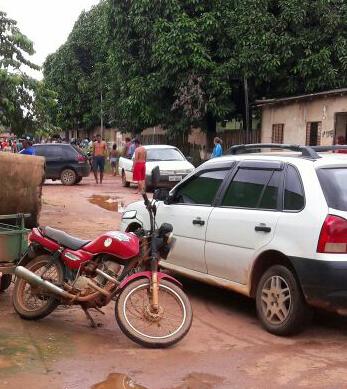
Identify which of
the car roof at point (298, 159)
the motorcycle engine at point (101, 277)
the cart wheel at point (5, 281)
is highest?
the car roof at point (298, 159)

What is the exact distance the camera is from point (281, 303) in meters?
5.17

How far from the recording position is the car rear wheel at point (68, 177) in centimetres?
2262

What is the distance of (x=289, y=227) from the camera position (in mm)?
5082

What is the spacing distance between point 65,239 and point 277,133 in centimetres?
1741

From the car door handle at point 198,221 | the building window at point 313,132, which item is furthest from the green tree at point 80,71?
the car door handle at point 198,221

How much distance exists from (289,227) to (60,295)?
204 cm

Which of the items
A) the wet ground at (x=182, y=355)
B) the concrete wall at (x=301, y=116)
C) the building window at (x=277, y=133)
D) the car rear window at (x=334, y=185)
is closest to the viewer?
the wet ground at (x=182, y=355)

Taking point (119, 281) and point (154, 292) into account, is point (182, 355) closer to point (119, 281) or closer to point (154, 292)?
point (154, 292)

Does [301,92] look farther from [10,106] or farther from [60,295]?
[60,295]

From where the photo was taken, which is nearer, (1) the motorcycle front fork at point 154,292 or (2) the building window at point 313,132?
(1) the motorcycle front fork at point 154,292

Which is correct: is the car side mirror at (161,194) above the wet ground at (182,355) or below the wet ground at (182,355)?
above

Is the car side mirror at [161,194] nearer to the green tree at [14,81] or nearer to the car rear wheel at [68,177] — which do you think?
Answer: the green tree at [14,81]

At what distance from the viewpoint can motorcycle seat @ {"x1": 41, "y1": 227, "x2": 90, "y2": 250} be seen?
209 inches

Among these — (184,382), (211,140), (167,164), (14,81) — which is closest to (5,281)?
(184,382)
